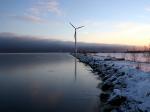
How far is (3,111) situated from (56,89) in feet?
21.8

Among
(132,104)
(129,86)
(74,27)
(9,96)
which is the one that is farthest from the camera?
(74,27)

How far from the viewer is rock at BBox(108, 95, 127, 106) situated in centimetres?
1216

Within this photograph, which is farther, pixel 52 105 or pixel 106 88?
pixel 106 88

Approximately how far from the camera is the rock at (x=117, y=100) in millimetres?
12164

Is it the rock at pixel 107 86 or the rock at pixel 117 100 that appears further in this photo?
the rock at pixel 107 86

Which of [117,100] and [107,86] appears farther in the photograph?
[107,86]

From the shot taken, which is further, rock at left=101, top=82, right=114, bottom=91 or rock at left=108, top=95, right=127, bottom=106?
rock at left=101, top=82, right=114, bottom=91

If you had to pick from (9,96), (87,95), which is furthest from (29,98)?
(87,95)

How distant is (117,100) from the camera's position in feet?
40.7

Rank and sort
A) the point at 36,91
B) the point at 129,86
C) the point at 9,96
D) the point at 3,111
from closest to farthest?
1. the point at 3,111
2. the point at 129,86
3. the point at 9,96
4. the point at 36,91

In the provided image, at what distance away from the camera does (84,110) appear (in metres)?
12.4

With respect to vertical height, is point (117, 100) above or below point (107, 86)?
above

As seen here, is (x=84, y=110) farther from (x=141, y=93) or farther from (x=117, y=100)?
(x=141, y=93)

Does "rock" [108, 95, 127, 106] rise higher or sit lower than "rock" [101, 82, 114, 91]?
higher
